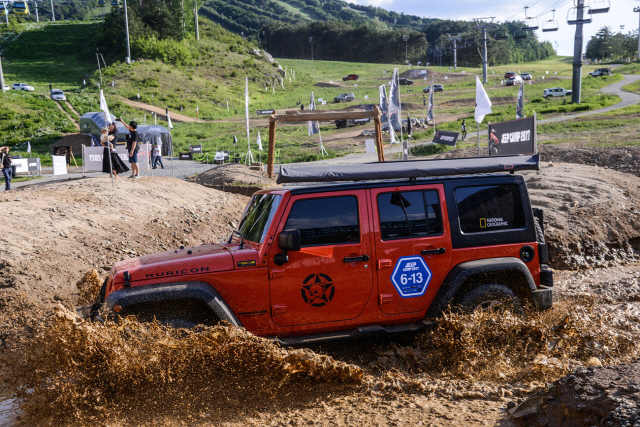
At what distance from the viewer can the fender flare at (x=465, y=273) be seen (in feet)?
17.0

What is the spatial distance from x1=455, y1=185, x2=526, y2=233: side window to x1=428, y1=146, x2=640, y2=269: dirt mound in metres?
5.73

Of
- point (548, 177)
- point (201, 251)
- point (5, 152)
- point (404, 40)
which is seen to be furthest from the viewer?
point (404, 40)

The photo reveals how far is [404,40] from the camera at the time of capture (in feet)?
440

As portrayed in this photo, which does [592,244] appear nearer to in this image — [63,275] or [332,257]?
[332,257]

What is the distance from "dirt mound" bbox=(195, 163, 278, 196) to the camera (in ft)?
60.0

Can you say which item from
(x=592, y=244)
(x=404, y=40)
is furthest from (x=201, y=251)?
(x=404, y=40)

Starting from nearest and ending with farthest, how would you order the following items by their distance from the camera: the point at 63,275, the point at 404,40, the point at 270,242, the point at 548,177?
the point at 270,242 < the point at 63,275 < the point at 548,177 < the point at 404,40

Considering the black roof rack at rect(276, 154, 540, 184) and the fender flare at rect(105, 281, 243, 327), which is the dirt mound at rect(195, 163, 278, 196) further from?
the fender flare at rect(105, 281, 243, 327)

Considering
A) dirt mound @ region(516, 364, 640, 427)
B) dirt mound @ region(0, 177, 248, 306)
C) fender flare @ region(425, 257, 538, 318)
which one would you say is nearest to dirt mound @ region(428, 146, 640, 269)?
fender flare @ region(425, 257, 538, 318)

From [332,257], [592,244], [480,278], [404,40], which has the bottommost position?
[592,244]

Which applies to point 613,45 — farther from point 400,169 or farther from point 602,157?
point 400,169

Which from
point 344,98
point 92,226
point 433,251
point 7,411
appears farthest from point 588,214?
point 344,98

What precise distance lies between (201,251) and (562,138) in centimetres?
2785

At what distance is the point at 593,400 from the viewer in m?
3.59
